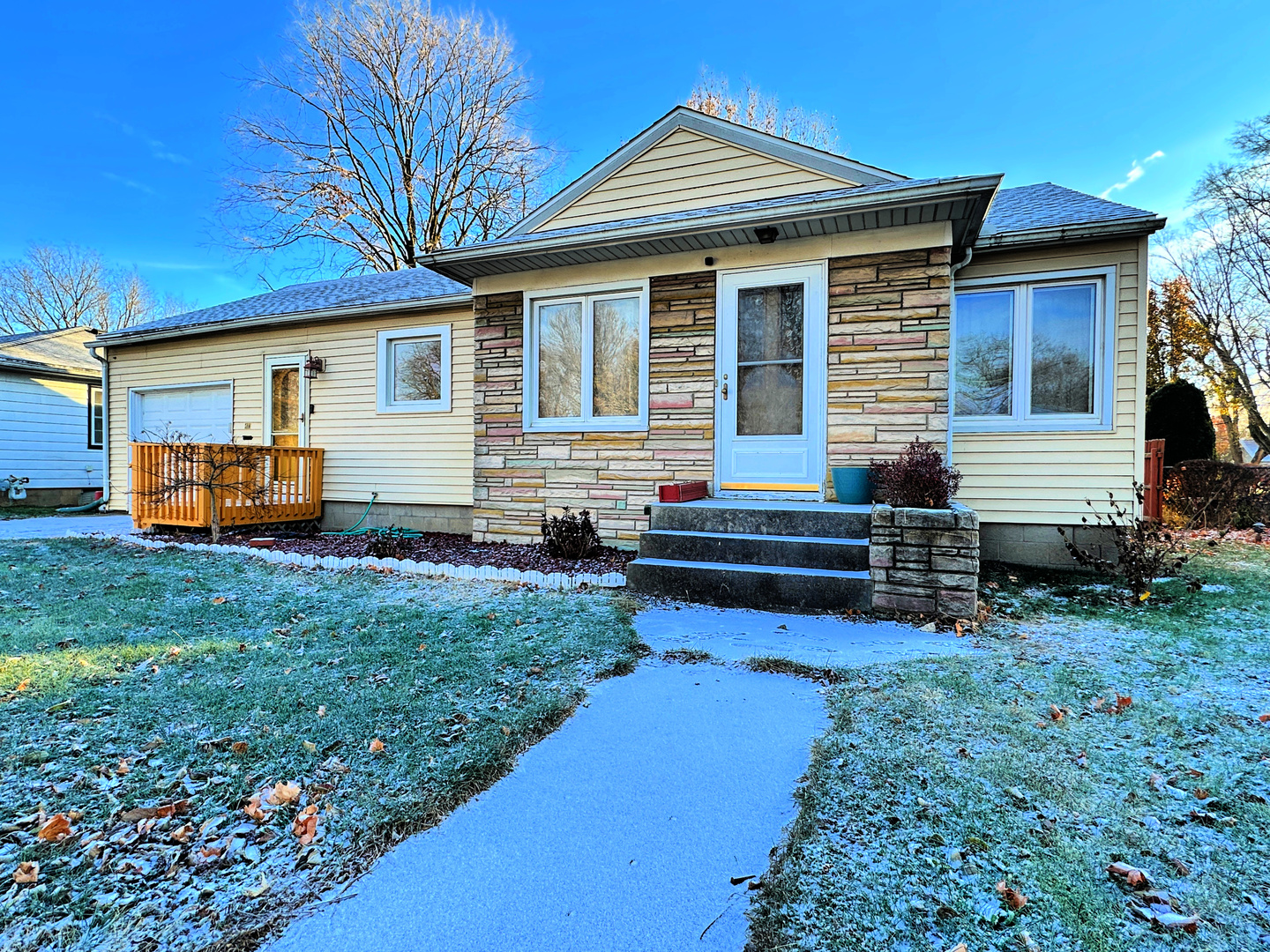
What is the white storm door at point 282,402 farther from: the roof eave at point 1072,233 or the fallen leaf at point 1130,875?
the fallen leaf at point 1130,875

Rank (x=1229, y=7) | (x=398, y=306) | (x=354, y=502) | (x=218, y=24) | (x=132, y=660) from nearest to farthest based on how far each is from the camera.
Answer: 1. (x=132, y=660)
2. (x=398, y=306)
3. (x=354, y=502)
4. (x=1229, y=7)
5. (x=218, y=24)

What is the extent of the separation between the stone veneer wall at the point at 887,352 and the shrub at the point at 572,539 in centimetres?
235

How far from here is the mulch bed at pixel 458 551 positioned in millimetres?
5627

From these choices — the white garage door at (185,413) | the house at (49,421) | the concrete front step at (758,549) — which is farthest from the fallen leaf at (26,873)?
the house at (49,421)

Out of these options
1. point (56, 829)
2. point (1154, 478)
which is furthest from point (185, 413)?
point (1154, 478)

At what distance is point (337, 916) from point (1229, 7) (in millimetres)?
15358

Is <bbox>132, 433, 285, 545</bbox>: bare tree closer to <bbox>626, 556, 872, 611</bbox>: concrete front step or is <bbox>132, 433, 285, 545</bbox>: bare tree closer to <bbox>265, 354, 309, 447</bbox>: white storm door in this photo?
<bbox>265, 354, 309, 447</bbox>: white storm door

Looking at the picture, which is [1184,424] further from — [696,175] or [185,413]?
[185,413]

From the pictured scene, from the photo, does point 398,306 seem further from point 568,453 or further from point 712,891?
point 712,891

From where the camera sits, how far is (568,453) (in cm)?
648

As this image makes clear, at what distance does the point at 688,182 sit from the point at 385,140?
14.5 metres

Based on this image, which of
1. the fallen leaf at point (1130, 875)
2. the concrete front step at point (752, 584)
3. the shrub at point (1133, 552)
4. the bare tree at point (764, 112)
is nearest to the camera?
the fallen leaf at point (1130, 875)

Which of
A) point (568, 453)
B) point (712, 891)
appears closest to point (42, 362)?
point (568, 453)

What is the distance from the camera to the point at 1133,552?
15.2ft
